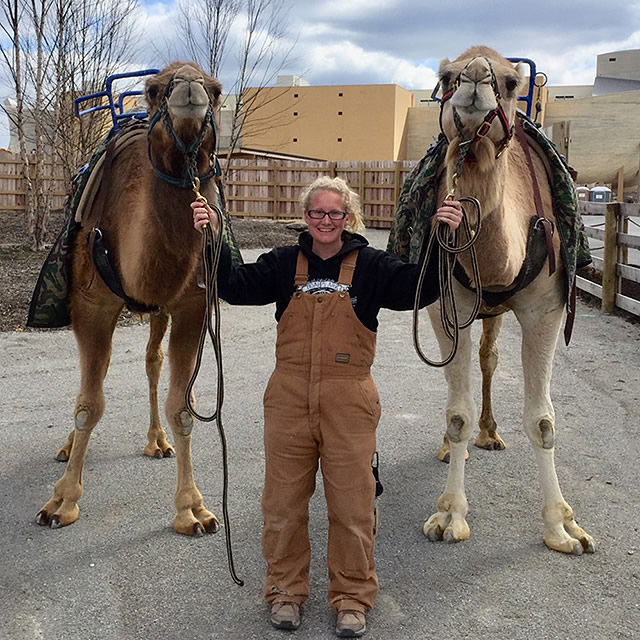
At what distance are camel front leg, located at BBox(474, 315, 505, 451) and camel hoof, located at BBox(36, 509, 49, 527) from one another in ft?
9.42

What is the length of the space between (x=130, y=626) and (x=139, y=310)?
164 centimetres

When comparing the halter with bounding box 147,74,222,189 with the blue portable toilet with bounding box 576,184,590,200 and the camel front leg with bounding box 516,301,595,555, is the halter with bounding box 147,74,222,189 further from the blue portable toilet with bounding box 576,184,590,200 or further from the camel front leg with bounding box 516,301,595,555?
A: the blue portable toilet with bounding box 576,184,590,200

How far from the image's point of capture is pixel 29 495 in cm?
436

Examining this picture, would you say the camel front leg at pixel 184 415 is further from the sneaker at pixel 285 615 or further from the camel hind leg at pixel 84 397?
the sneaker at pixel 285 615

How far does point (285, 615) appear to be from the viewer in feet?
9.87

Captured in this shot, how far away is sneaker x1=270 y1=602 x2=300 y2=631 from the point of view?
300cm

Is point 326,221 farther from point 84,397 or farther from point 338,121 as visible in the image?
point 338,121

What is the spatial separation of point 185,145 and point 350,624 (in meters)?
2.08

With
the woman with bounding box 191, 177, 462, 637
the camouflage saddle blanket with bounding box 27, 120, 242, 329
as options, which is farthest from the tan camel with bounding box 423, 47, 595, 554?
the camouflage saddle blanket with bounding box 27, 120, 242, 329

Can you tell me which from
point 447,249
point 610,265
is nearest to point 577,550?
point 447,249

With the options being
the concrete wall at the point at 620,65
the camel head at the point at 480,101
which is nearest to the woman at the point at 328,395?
the camel head at the point at 480,101

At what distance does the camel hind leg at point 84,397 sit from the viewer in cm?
402

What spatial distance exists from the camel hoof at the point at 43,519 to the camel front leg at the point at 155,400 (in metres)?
1.10

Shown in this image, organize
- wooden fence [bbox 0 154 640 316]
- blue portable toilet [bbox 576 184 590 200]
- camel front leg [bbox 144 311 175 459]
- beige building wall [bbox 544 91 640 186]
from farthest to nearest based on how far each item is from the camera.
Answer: blue portable toilet [bbox 576 184 590 200]
beige building wall [bbox 544 91 640 186]
wooden fence [bbox 0 154 640 316]
camel front leg [bbox 144 311 175 459]
